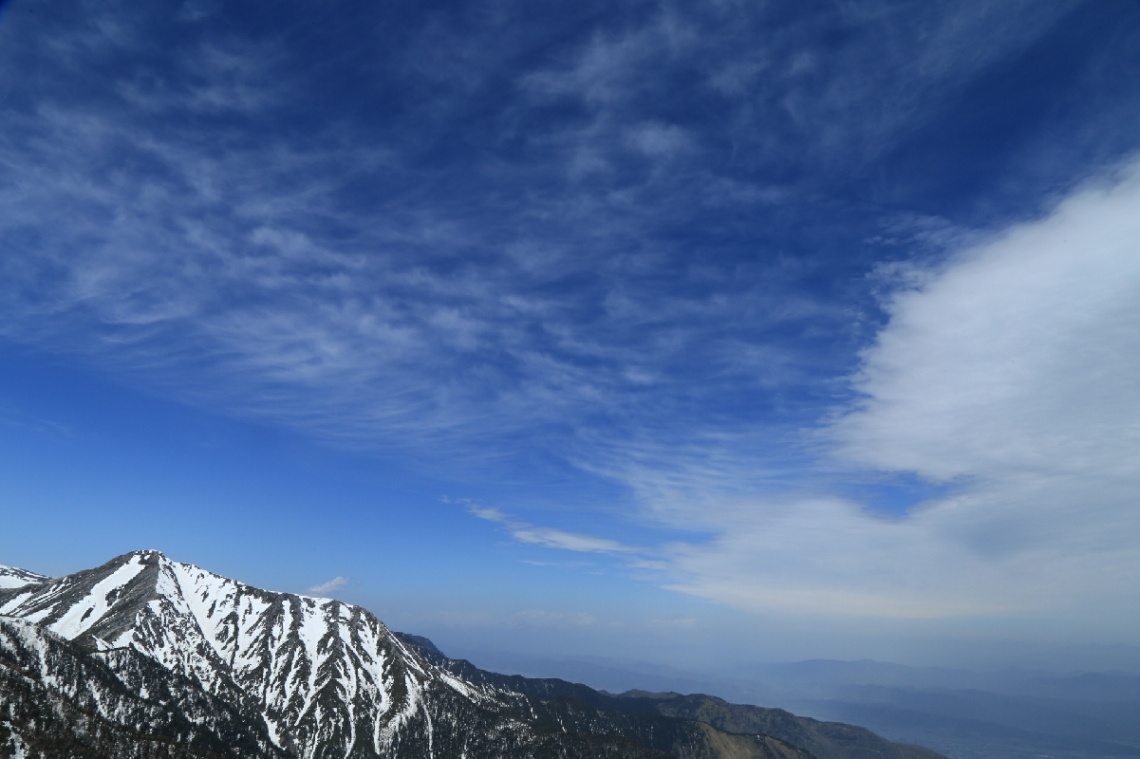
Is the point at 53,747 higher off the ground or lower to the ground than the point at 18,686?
lower

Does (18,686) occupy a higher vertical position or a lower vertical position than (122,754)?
higher

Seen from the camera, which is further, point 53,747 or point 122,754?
point 122,754

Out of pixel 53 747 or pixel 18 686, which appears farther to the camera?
pixel 18 686

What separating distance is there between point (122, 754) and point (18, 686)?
37242 millimetres

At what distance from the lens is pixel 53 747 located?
531ft

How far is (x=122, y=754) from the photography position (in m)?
184

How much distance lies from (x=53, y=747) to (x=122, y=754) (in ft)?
91.9

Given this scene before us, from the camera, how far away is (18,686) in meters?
174

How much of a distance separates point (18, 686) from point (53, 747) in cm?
2742
